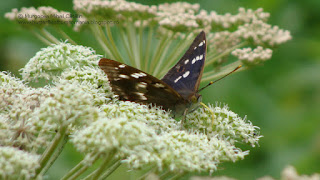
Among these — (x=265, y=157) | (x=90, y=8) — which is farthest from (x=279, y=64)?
(x=90, y=8)

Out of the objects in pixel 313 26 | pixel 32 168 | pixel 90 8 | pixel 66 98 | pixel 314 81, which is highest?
pixel 313 26

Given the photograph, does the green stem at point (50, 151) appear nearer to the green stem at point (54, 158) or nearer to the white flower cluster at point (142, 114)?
the green stem at point (54, 158)

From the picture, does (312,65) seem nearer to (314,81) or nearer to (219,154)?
(314,81)

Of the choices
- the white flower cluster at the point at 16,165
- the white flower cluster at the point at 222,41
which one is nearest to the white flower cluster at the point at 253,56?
the white flower cluster at the point at 222,41

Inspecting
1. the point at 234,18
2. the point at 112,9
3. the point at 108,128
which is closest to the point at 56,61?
the point at 112,9

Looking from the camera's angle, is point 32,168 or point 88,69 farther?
point 88,69

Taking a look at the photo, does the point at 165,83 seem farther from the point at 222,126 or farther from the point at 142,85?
the point at 222,126

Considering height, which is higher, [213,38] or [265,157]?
[213,38]

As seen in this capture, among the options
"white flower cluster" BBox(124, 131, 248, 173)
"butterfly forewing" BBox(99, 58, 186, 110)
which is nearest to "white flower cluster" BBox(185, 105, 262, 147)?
"butterfly forewing" BBox(99, 58, 186, 110)
